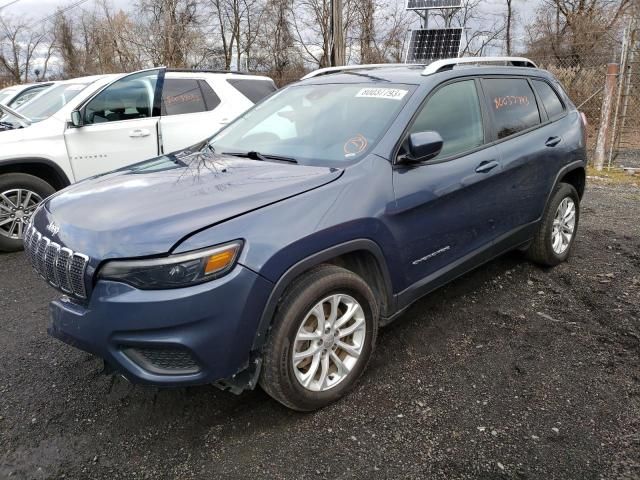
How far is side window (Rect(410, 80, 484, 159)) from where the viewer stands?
10.7 feet

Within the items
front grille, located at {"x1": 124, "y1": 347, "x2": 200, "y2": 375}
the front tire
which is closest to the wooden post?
the front tire

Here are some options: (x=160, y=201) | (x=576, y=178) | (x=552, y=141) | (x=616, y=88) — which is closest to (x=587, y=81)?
(x=616, y=88)

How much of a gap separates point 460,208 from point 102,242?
215cm

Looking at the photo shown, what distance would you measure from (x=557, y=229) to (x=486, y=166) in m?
1.49

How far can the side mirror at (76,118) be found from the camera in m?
5.52

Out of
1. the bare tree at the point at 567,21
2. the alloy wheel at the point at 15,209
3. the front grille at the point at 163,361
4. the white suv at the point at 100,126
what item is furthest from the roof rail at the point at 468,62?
the bare tree at the point at 567,21

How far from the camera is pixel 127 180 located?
2.91 m

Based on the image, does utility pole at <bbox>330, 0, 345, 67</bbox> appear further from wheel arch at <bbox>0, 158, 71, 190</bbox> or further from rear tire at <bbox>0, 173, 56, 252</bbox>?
rear tire at <bbox>0, 173, 56, 252</bbox>

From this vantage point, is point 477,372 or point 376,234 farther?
point 477,372

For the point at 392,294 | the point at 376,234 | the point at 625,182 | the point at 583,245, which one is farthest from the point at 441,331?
the point at 625,182

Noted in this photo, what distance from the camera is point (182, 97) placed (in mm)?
6508

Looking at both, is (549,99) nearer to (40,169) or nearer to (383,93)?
(383,93)

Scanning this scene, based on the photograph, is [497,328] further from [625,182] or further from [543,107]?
[625,182]

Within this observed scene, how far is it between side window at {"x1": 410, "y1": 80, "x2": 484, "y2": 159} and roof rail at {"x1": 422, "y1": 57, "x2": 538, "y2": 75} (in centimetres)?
14
